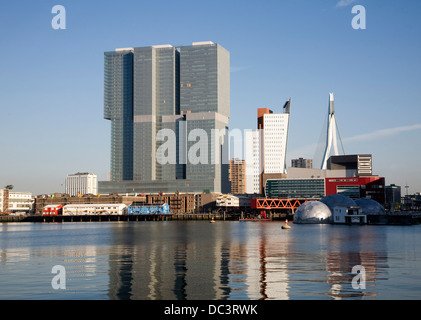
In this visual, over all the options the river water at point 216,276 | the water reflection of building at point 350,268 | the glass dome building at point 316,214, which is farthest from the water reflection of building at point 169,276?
the glass dome building at point 316,214

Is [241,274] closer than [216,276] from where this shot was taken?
No

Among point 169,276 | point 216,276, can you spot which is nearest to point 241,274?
point 216,276

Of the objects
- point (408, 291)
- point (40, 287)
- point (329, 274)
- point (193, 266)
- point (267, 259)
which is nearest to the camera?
point (408, 291)

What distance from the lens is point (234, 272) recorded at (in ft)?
135

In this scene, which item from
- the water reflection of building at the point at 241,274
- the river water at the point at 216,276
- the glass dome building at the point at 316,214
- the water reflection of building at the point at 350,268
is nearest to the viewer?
the water reflection of building at the point at 350,268

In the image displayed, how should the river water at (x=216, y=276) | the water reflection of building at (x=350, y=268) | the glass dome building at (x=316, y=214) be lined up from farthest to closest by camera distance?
the glass dome building at (x=316, y=214) < the river water at (x=216, y=276) < the water reflection of building at (x=350, y=268)

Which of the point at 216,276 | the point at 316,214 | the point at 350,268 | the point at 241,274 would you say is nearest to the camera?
the point at 216,276

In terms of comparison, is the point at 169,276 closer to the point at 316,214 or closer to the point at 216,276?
the point at 216,276

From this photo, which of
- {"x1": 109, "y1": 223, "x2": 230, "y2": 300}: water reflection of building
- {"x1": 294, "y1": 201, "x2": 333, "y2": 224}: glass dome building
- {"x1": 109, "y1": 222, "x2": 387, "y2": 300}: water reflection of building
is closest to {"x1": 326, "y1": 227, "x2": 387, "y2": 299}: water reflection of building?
{"x1": 109, "y1": 222, "x2": 387, "y2": 300}: water reflection of building

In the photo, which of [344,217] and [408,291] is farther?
[344,217]

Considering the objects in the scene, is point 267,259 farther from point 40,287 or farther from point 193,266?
point 40,287

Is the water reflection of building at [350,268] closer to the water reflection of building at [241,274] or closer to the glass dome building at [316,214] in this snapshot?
the water reflection of building at [241,274]
